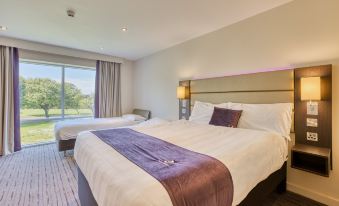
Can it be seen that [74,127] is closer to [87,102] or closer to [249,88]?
[87,102]

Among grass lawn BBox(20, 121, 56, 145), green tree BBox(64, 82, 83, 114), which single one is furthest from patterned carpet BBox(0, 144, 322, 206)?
green tree BBox(64, 82, 83, 114)

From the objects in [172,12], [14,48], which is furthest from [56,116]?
[172,12]

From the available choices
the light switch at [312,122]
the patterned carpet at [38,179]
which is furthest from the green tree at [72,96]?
the light switch at [312,122]

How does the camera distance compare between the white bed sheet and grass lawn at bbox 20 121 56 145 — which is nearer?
the white bed sheet

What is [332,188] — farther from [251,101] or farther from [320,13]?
[320,13]

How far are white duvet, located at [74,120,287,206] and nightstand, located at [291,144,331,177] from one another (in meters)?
0.14

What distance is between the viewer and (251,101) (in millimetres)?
2676

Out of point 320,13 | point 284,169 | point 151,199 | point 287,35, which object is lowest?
point 284,169

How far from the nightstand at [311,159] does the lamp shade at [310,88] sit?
588 mm

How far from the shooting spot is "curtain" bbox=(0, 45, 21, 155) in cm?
369

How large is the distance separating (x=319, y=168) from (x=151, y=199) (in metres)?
2.08

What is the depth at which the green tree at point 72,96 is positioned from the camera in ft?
16.0

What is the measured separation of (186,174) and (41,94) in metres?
4.92

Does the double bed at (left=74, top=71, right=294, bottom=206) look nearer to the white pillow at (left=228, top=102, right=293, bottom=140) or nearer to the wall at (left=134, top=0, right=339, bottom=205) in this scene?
the white pillow at (left=228, top=102, right=293, bottom=140)
